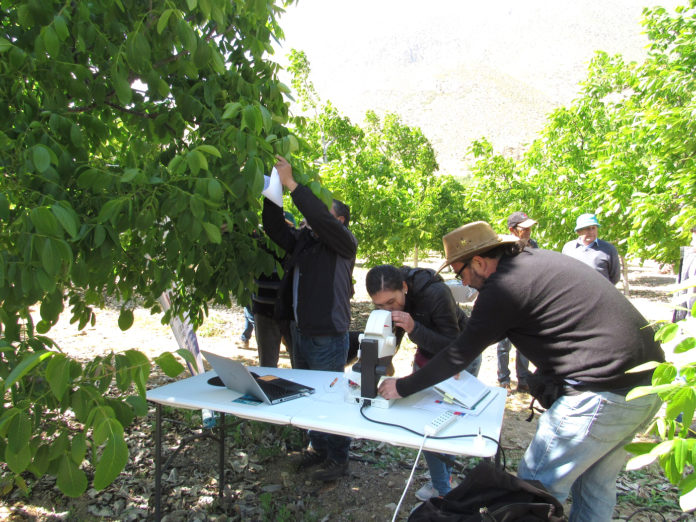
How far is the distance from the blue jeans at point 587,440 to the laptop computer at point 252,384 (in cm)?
124

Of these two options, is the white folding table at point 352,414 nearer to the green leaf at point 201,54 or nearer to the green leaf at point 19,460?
the green leaf at point 19,460

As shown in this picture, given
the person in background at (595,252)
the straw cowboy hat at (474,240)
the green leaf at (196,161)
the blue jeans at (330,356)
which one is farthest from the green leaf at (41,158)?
the person in background at (595,252)

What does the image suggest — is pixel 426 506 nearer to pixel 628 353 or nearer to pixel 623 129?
pixel 628 353

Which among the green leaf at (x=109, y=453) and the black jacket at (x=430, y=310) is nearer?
the green leaf at (x=109, y=453)

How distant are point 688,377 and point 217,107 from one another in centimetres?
234

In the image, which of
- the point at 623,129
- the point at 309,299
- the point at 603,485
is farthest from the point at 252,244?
the point at 623,129

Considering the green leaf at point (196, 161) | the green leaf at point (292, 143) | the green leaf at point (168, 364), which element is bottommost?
the green leaf at point (168, 364)

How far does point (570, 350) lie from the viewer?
7.00ft

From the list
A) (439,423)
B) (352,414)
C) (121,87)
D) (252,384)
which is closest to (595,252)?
(439,423)

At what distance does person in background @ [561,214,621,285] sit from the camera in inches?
209

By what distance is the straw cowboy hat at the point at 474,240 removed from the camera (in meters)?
2.31

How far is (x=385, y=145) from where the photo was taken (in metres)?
24.2

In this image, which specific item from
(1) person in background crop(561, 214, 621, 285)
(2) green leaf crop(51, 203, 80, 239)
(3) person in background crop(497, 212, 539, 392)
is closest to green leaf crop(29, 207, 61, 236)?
(2) green leaf crop(51, 203, 80, 239)

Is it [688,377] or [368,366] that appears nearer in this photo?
[688,377]
